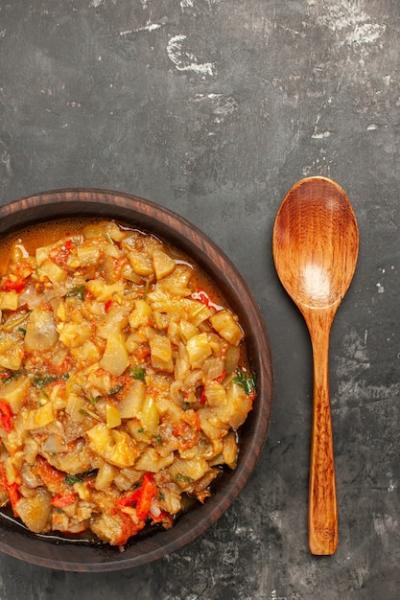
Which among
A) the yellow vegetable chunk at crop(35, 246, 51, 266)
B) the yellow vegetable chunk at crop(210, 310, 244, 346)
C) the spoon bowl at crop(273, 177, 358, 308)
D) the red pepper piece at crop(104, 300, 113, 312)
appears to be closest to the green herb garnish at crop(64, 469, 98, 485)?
the red pepper piece at crop(104, 300, 113, 312)

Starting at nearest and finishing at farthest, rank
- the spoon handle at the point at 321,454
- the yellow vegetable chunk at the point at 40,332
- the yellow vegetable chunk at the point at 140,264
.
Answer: the yellow vegetable chunk at the point at 40,332 < the yellow vegetable chunk at the point at 140,264 < the spoon handle at the point at 321,454

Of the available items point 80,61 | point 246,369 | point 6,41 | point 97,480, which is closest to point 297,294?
point 246,369

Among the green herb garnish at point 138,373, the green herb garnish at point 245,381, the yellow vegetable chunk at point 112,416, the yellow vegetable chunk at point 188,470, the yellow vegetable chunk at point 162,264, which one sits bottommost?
the yellow vegetable chunk at point 188,470

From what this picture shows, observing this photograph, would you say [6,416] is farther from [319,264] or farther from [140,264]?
[319,264]

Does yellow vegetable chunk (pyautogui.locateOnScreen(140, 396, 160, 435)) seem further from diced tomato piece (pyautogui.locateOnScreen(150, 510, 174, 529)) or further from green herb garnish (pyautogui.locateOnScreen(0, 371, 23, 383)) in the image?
green herb garnish (pyautogui.locateOnScreen(0, 371, 23, 383))

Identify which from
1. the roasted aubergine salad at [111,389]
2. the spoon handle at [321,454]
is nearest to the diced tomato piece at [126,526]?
the roasted aubergine salad at [111,389]

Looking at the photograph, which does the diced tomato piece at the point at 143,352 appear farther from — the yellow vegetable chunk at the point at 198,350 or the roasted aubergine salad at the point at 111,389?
the yellow vegetable chunk at the point at 198,350
